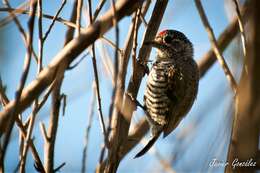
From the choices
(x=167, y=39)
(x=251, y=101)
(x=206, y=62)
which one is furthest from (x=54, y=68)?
(x=167, y=39)

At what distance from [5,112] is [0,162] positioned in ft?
1.08

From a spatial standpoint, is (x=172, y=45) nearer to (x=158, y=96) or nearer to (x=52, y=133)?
(x=158, y=96)

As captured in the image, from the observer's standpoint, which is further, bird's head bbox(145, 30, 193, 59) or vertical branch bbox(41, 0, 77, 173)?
bird's head bbox(145, 30, 193, 59)

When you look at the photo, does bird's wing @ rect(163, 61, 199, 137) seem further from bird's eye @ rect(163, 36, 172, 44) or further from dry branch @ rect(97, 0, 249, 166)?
bird's eye @ rect(163, 36, 172, 44)

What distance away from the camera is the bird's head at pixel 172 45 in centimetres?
432

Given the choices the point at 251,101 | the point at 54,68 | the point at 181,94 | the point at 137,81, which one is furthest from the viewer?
the point at 181,94

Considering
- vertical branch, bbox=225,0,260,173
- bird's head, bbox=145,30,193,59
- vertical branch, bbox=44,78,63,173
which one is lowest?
vertical branch, bbox=225,0,260,173

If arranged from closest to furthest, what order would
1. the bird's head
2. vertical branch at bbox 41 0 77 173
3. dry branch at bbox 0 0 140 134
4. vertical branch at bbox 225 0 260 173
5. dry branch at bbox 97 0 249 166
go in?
vertical branch at bbox 225 0 260 173
dry branch at bbox 0 0 140 134
vertical branch at bbox 41 0 77 173
dry branch at bbox 97 0 249 166
the bird's head

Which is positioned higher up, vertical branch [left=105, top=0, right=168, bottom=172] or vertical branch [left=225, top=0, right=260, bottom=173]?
vertical branch [left=105, top=0, right=168, bottom=172]

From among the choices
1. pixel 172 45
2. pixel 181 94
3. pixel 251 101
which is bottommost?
pixel 251 101

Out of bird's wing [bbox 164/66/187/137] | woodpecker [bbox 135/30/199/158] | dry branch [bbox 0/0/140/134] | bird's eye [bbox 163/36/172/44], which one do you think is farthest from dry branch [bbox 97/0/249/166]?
dry branch [bbox 0/0/140/134]

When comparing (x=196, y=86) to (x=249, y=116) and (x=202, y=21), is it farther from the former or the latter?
(x=249, y=116)

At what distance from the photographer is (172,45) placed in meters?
4.45

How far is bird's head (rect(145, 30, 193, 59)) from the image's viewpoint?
4.32 metres
